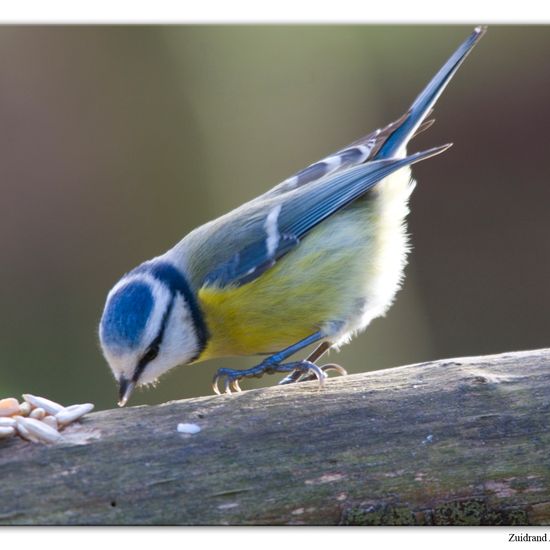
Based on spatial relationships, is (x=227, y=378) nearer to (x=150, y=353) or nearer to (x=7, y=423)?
(x=150, y=353)

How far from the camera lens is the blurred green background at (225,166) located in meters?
1.92

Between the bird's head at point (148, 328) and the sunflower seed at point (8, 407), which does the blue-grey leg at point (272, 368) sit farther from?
the sunflower seed at point (8, 407)

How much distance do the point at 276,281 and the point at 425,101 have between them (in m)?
0.48

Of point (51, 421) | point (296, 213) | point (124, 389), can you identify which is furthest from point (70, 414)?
point (296, 213)

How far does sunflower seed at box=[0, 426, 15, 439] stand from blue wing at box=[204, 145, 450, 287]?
1.57ft

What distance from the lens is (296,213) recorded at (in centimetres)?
159

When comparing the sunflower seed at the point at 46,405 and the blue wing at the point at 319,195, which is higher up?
the blue wing at the point at 319,195

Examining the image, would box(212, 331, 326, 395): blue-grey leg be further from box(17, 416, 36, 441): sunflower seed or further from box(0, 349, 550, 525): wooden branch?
box(17, 416, 36, 441): sunflower seed

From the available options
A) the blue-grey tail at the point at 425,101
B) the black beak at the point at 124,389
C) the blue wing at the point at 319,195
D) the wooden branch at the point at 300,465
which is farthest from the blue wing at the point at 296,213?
the wooden branch at the point at 300,465

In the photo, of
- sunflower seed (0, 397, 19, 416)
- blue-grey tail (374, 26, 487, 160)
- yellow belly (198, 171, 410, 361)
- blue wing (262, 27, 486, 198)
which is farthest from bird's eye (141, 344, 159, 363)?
blue-grey tail (374, 26, 487, 160)

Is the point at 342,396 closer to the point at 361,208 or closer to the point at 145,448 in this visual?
the point at 145,448

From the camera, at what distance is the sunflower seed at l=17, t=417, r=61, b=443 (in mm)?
1097

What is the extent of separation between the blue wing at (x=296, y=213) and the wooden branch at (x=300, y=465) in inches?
14.1

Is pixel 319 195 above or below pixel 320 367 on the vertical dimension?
above
